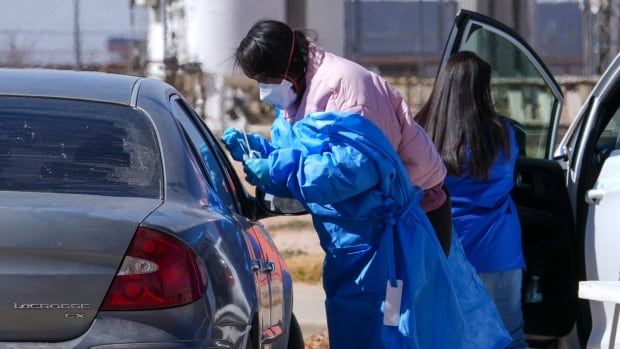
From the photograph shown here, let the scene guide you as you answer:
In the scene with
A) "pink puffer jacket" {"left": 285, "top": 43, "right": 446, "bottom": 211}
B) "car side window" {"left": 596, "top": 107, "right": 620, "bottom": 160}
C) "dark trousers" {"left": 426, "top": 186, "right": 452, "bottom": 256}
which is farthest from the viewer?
"car side window" {"left": 596, "top": 107, "right": 620, "bottom": 160}

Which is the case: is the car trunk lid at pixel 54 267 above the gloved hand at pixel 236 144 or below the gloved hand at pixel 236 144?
below

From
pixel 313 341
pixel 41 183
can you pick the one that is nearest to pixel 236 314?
pixel 41 183

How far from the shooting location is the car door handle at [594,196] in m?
5.27

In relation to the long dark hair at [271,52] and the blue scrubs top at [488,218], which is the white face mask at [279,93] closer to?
the long dark hair at [271,52]

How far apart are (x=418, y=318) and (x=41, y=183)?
1.74m

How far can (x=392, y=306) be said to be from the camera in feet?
A: 14.4

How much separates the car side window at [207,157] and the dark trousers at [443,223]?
0.90 metres

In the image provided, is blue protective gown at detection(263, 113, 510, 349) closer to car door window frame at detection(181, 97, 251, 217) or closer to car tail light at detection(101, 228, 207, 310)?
car door window frame at detection(181, 97, 251, 217)

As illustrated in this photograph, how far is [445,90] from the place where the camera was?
5391 mm

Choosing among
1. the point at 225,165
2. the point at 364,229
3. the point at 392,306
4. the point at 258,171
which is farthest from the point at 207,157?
the point at 392,306

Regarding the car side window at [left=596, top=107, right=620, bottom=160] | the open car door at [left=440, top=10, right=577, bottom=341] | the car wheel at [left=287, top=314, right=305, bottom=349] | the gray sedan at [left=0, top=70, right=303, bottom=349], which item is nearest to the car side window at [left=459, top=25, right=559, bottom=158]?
the open car door at [left=440, top=10, right=577, bottom=341]

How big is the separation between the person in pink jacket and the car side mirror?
10.5 inches

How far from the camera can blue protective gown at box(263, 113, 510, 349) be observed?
4.21 metres

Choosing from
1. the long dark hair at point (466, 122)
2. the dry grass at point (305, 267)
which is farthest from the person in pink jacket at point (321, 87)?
the dry grass at point (305, 267)
